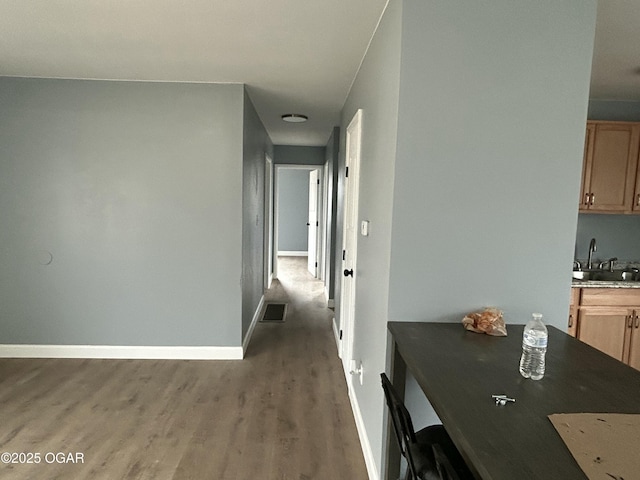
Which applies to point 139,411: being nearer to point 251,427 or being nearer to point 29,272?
point 251,427

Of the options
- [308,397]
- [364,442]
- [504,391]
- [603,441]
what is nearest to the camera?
[603,441]

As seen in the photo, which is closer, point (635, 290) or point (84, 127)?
point (635, 290)

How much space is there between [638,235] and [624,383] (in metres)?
3.08

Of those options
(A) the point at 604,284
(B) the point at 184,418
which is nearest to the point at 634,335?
(A) the point at 604,284

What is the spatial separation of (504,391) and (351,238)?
6.41ft

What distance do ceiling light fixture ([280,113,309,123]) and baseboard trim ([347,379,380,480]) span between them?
Answer: 303 centimetres

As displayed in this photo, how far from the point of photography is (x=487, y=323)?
165 cm

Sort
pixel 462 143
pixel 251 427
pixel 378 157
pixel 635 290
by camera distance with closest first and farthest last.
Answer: pixel 462 143, pixel 378 157, pixel 251 427, pixel 635 290

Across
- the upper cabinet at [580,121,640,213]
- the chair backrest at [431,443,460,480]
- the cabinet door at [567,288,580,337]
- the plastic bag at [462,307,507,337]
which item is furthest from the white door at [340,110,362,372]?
the upper cabinet at [580,121,640,213]

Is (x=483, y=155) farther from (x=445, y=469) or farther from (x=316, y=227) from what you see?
(x=316, y=227)

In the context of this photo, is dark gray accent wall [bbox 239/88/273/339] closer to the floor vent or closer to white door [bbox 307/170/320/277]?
the floor vent

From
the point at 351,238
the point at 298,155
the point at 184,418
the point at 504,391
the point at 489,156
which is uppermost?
the point at 298,155

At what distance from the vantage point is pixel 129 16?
215 centimetres

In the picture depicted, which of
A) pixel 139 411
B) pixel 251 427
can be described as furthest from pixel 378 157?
pixel 139 411
